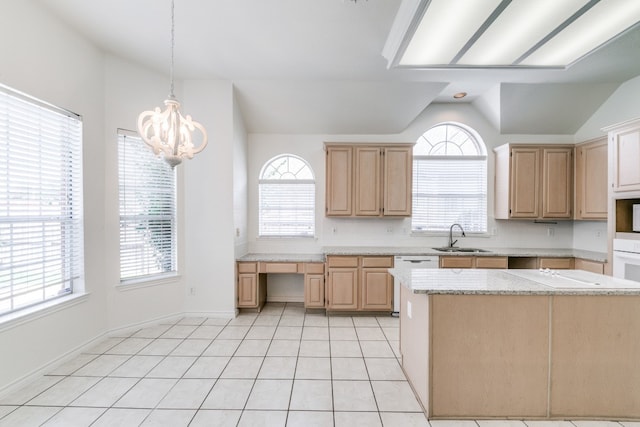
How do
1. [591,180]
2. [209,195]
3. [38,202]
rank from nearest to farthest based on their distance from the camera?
[38,202]
[209,195]
[591,180]

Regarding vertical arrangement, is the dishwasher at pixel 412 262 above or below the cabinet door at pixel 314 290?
above

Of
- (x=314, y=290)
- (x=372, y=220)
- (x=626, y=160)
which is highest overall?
(x=626, y=160)

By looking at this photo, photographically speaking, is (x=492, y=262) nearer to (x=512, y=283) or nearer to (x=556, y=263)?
(x=556, y=263)

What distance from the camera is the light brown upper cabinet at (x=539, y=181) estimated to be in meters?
4.19

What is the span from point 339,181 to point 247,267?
6.05 feet

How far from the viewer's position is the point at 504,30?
2051 mm

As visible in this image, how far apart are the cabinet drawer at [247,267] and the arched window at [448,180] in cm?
261

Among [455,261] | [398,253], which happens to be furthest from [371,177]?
[455,261]

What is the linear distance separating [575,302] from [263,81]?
3934 mm

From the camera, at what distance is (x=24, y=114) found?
2.41m

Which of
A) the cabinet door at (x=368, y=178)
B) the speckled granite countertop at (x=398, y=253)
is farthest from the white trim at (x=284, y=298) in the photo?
the cabinet door at (x=368, y=178)

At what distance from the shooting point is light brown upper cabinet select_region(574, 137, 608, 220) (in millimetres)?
3811

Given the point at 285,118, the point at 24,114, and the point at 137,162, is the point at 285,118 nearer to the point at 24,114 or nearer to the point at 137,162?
the point at 137,162

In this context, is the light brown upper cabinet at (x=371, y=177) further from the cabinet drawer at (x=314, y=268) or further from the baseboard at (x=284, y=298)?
the baseboard at (x=284, y=298)
